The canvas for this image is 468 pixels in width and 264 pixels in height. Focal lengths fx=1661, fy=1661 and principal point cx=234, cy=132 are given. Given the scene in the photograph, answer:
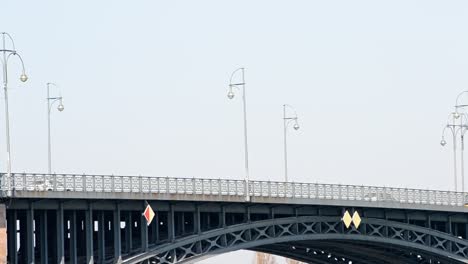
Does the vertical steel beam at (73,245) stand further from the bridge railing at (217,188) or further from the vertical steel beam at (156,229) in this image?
the vertical steel beam at (156,229)

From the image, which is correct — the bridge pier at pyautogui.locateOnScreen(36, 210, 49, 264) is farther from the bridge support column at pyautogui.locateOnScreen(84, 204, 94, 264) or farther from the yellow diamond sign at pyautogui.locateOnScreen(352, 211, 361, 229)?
the yellow diamond sign at pyautogui.locateOnScreen(352, 211, 361, 229)

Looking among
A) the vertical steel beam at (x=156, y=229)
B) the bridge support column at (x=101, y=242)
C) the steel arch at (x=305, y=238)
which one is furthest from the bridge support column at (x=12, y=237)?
the vertical steel beam at (x=156, y=229)

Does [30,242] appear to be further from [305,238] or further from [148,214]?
[305,238]

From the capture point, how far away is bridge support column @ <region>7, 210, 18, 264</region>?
3723 inches

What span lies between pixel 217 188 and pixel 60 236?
15159 mm

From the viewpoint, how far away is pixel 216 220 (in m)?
110

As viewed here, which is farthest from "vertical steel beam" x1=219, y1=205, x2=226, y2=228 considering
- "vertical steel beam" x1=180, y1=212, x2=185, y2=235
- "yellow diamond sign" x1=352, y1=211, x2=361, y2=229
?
"yellow diamond sign" x1=352, y1=211, x2=361, y2=229

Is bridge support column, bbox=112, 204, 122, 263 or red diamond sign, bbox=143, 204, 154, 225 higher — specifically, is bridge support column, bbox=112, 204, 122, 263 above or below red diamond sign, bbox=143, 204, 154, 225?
below

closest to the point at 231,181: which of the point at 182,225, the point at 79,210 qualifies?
the point at 182,225

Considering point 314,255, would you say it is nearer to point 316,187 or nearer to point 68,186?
point 316,187

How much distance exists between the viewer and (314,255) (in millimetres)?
133875

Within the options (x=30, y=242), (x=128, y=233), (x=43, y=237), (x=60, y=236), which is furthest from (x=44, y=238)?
(x=128, y=233)

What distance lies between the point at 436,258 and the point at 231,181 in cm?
2673

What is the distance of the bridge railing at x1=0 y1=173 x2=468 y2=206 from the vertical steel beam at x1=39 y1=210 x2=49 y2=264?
1950mm
